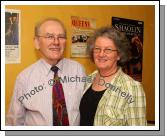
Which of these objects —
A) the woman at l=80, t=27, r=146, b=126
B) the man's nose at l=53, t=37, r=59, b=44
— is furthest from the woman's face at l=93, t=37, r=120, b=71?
the man's nose at l=53, t=37, r=59, b=44

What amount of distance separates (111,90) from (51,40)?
0.48 meters

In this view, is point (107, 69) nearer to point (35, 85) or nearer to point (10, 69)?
point (35, 85)

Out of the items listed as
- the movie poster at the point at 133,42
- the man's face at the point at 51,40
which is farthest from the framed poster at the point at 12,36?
the movie poster at the point at 133,42

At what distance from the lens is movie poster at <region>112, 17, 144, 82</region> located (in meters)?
2.10

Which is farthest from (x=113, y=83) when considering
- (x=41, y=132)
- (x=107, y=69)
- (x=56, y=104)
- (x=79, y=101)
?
(x=41, y=132)

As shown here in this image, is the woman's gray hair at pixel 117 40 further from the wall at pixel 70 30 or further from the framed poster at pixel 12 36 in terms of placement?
the framed poster at pixel 12 36

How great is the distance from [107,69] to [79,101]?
0.27 metres

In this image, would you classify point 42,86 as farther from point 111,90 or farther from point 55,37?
point 111,90

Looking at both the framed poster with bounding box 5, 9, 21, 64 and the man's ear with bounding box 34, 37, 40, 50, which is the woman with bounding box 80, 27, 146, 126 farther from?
the framed poster with bounding box 5, 9, 21, 64

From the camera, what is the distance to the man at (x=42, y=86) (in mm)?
2080

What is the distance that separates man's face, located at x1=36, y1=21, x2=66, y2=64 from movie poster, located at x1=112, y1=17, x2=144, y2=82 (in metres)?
0.34

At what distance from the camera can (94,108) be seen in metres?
2.07

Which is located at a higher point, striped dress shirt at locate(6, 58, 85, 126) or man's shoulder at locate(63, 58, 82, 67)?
man's shoulder at locate(63, 58, 82, 67)

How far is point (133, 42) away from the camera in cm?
210
